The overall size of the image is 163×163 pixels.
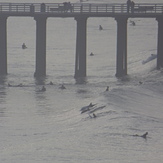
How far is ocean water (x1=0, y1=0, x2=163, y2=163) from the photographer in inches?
1631

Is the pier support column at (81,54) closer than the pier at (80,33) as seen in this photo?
Yes

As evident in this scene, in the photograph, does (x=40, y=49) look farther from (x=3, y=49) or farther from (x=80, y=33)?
(x=80, y=33)

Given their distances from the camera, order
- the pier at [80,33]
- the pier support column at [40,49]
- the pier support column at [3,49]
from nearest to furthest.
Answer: the pier at [80,33] → the pier support column at [40,49] → the pier support column at [3,49]

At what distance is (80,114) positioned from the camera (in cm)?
5253

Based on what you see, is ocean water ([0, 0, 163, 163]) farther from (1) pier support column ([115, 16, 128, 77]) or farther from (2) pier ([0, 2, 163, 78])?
(2) pier ([0, 2, 163, 78])

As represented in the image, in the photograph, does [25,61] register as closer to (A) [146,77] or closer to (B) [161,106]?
(A) [146,77]

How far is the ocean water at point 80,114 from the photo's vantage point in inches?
1631

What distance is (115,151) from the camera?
41.5 m

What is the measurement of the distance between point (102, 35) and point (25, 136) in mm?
82663


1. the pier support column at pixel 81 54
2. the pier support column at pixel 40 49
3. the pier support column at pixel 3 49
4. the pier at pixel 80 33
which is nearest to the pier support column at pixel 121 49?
the pier at pixel 80 33

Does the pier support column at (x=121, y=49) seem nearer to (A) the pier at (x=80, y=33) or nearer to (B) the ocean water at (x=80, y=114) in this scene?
(A) the pier at (x=80, y=33)

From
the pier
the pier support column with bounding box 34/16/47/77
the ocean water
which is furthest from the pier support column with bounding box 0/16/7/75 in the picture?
the pier support column with bounding box 34/16/47/77

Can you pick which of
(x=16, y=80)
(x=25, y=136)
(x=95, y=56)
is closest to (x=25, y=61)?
(x=95, y=56)

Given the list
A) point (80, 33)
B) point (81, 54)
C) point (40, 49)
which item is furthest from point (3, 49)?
point (81, 54)
